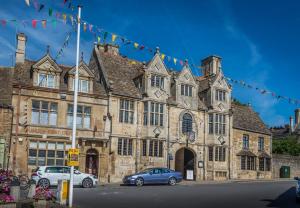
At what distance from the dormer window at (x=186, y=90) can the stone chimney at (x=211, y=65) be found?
610cm

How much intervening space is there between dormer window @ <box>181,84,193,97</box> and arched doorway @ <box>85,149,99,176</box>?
11017mm

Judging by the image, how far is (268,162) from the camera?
4875cm

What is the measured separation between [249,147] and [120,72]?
661 inches

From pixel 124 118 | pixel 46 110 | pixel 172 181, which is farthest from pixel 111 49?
pixel 172 181

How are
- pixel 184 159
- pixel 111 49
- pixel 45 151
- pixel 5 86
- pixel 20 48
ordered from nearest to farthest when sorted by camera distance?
pixel 45 151 → pixel 5 86 → pixel 20 48 → pixel 184 159 → pixel 111 49

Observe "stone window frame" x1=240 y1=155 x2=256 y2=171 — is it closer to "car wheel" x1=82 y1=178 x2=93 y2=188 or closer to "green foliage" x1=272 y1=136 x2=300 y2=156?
"green foliage" x1=272 y1=136 x2=300 y2=156

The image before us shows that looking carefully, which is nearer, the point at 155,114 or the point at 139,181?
the point at 139,181

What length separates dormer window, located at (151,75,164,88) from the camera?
40312mm

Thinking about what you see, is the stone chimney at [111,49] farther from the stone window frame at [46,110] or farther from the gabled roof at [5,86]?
the stone window frame at [46,110]

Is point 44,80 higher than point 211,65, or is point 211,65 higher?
point 211,65

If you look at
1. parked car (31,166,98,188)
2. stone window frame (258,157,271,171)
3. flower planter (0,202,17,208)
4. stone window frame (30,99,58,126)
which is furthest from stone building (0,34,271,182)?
flower planter (0,202,17,208)

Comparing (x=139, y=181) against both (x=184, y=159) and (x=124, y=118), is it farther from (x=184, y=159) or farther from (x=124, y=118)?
(x=184, y=159)

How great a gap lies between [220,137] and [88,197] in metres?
24.1

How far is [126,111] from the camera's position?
126 ft
